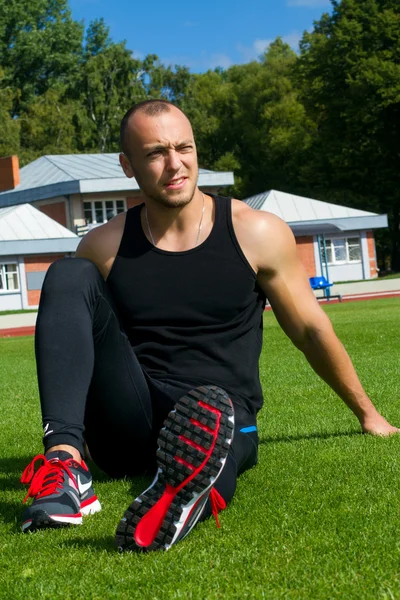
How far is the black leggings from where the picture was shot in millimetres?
3455

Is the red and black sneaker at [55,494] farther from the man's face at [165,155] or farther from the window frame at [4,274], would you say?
the window frame at [4,274]

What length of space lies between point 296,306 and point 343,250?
48027 millimetres

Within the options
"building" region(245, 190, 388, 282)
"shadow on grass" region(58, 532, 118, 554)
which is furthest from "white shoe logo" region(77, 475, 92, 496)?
"building" region(245, 190, 388, 282)

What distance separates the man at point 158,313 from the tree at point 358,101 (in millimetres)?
49617

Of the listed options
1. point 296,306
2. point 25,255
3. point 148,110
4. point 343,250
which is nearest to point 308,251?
point 343,250

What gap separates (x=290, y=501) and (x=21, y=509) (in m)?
1.06

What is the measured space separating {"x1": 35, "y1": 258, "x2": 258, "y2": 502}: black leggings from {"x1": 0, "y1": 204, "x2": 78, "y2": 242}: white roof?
40.8m

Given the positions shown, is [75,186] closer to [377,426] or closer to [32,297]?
[32,297]

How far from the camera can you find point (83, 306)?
3557 millimetres

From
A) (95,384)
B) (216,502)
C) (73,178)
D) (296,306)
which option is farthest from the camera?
(73,178)

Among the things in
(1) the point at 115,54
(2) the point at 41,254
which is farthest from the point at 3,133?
(2) the point at 41,254

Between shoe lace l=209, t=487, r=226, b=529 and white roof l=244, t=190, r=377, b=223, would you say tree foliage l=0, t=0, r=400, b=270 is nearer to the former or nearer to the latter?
white roof l=244, t=190, r=377, b=223

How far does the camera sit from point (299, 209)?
170 ft

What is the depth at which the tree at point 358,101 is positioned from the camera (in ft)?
174
